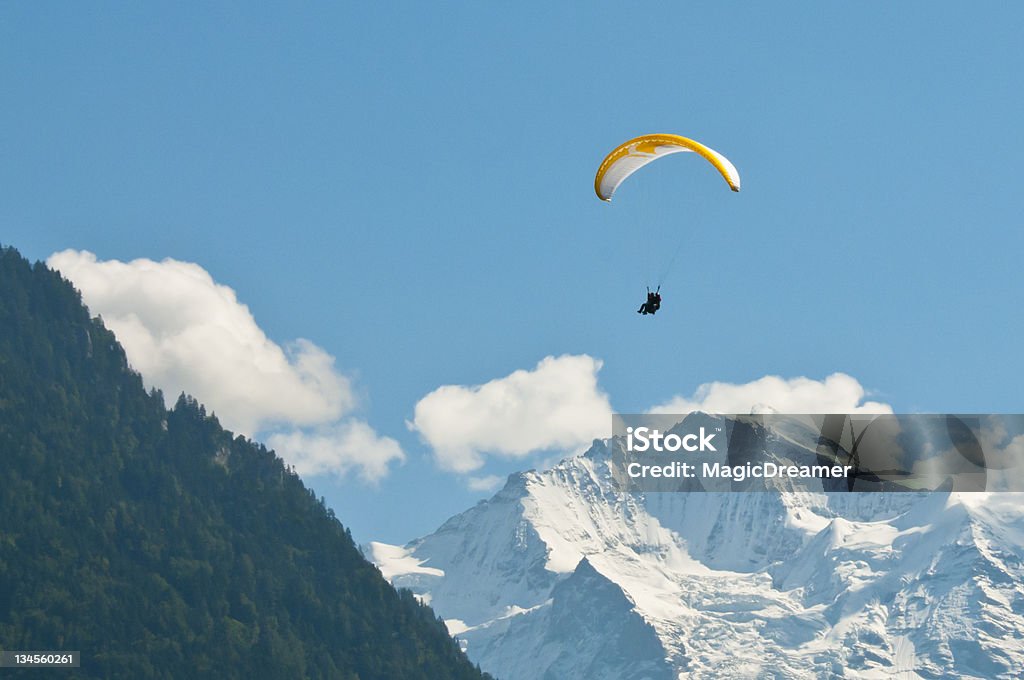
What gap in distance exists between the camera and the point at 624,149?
111 m

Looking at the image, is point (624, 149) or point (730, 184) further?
point (624, 149)

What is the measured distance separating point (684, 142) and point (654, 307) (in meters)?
9.64

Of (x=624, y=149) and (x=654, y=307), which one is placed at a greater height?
(x=624, y=149)

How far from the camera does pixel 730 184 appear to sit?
102 m

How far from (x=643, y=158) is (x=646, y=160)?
44 cm

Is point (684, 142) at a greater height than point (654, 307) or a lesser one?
greater

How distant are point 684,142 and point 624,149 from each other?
17.4 ft

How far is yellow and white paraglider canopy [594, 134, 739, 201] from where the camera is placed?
104062 millimetres

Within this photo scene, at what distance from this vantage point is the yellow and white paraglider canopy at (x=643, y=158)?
104062mm

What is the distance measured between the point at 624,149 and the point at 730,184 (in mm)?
10891

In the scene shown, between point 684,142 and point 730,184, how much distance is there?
5.99 meters

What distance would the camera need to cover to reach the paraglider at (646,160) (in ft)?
342

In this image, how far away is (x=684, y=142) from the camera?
107 m

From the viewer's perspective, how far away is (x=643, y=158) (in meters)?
112
